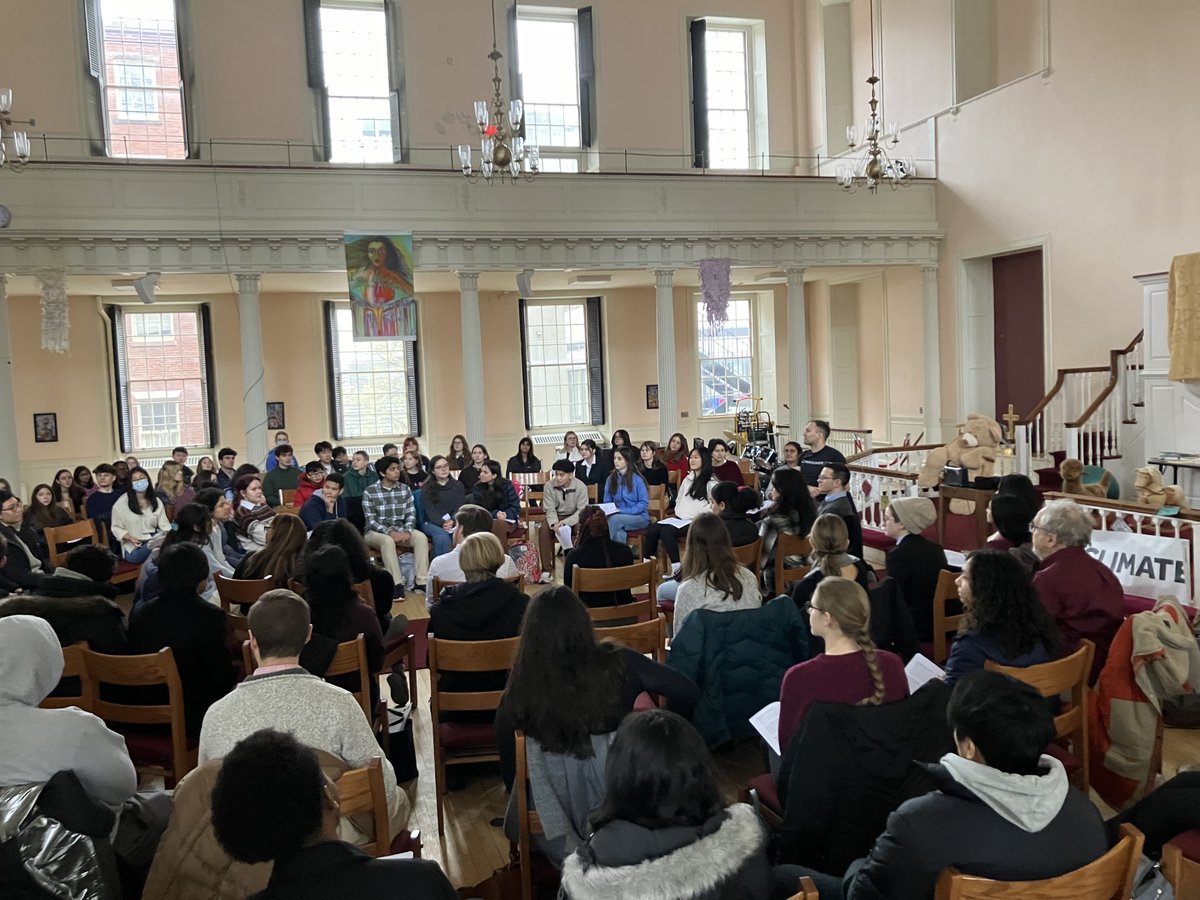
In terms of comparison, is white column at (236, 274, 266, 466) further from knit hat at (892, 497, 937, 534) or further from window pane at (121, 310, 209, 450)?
knit hat at (892, 497, 937, 534)

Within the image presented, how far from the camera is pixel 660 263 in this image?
12406 millimetres

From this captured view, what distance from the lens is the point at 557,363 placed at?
1556 centimetres

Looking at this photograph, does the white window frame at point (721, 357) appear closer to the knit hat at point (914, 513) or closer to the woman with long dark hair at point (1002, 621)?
the knit hat at point (914, 513)

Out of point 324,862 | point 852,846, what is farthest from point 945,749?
point 324,862

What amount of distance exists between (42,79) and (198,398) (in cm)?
455

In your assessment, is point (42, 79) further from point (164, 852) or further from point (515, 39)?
point (164, 852)

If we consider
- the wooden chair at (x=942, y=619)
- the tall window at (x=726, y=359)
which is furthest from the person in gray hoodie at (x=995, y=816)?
the tall window at (x=726, y=359)

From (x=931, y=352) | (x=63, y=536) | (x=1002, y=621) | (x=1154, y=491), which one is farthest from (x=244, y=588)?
(x=931, y=352)

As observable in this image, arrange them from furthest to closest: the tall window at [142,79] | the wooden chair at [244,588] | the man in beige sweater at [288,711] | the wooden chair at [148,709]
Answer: the tall window at [142,79] < the wooden chair at [244,588] < the wooden chair at [148,709] < the man in beige sweater at [288,711]

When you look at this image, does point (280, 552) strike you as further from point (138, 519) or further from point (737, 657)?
point (138, 519)

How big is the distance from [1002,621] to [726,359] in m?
13.4

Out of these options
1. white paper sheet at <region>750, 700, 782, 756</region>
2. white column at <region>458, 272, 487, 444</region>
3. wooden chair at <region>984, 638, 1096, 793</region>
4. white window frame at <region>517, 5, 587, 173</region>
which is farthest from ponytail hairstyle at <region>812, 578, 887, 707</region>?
white window frame at <region>517, 5, 587, 173</region>

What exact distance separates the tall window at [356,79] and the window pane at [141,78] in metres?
2.02

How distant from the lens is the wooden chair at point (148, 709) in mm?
3387
